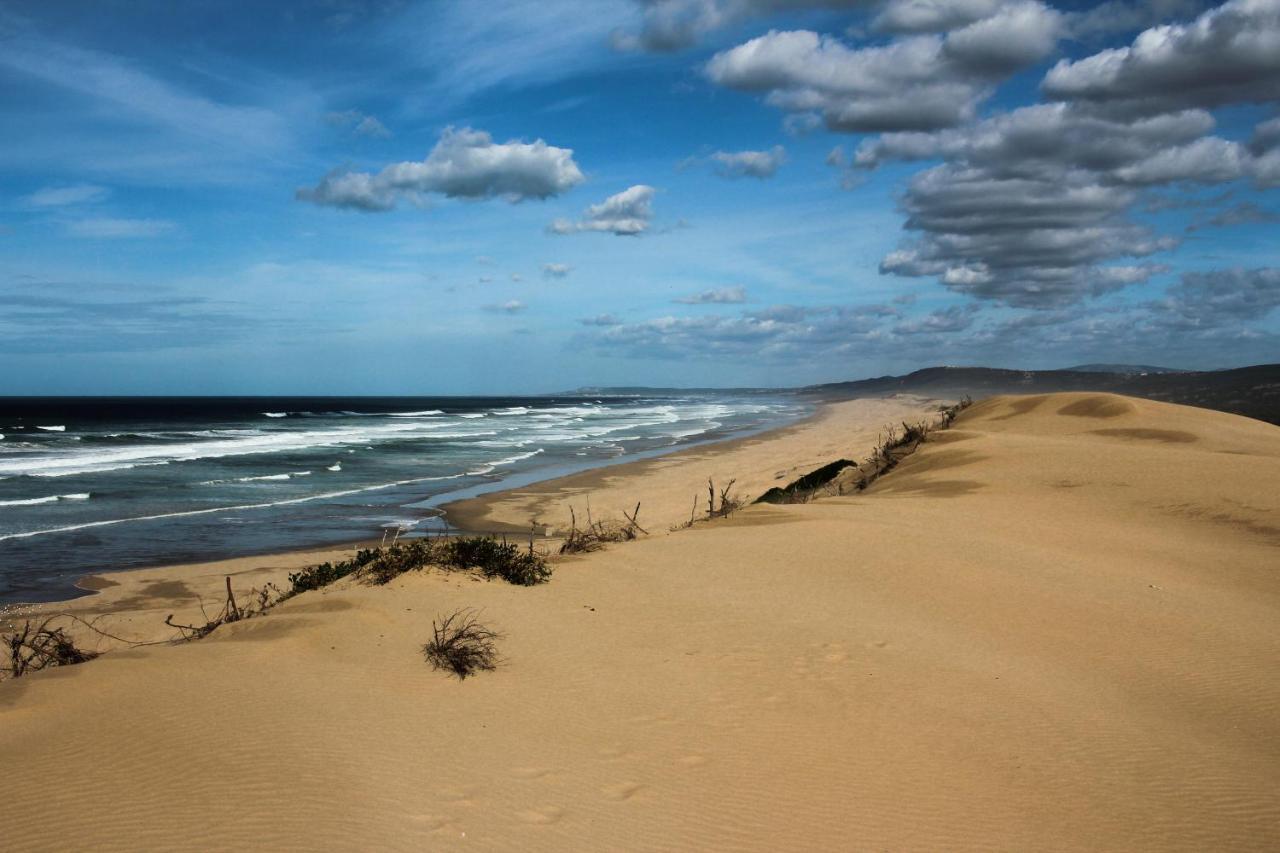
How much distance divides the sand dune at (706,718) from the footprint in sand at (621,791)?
0.02 meters

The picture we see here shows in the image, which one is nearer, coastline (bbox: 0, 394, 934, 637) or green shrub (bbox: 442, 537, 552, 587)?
green shrub (bbox: 442, 537, 552, 587)

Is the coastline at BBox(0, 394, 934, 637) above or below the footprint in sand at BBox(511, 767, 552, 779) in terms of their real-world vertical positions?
below

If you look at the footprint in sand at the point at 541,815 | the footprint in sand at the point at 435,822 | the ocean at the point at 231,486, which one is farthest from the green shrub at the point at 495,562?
the ocean at the point at 231,486

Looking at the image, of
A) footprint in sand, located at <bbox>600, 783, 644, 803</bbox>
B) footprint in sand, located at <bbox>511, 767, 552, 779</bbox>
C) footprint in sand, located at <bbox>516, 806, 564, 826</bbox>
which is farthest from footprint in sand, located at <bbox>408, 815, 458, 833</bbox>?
footprint in sand, located at <bbox>600, 783, 644, 803</bbox>

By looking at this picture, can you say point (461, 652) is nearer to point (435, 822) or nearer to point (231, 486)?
point (435, 822)

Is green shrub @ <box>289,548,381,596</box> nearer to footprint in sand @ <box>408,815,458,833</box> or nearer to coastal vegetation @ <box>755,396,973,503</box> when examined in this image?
footprint in sand @ <box>408,815,458,833</box>

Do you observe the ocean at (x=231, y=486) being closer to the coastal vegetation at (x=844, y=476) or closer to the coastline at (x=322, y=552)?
the coastline at (x=322, y=552)

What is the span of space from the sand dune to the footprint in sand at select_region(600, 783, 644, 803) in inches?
0.8

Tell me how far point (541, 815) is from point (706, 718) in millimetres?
1636

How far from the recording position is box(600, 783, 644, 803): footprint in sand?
444cm

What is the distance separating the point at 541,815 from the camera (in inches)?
165

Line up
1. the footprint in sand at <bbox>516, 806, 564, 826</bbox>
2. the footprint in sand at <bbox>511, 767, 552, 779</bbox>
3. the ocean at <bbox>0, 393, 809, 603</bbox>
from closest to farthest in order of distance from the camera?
the footprint in sand at <bbox>516, 806, 564, 826</bbox>
the footprint in sand at <bbox>511, 767, 552, 779</bbox>
the ocean at <bbox>0, 393, 809, 603</bbox>

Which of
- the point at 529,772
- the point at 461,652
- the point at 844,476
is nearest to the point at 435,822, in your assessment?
the point at 529,772

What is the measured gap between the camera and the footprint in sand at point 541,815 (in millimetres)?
4141
